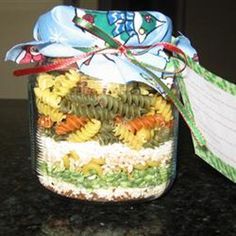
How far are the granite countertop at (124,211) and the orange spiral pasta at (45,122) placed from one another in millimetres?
68

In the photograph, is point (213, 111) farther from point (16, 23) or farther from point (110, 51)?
point (16, 23)

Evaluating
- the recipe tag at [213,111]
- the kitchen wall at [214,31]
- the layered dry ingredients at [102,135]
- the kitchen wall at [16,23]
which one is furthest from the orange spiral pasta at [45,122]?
the kitchen wall at [214,31]

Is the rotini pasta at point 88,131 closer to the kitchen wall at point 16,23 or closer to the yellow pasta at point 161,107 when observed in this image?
the yellow pasta at point 161,107

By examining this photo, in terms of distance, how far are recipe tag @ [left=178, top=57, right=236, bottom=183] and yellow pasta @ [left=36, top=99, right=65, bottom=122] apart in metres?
0.12

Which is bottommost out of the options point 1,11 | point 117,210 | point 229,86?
point 1,11

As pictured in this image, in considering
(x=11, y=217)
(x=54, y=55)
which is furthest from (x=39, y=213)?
(x=54, y=55)

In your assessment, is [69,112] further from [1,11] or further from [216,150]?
[1,11]

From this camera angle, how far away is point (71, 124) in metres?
0.46

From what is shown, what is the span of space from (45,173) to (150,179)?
0.33 ft

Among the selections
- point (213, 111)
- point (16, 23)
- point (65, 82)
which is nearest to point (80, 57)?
point (65, 82)

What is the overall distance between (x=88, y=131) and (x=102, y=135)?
1 cm

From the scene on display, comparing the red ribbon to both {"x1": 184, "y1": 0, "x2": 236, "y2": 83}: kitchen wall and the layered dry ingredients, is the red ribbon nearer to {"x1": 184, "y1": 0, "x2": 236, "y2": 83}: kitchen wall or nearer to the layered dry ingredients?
the layered dry ingredients

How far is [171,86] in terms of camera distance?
1.56ft

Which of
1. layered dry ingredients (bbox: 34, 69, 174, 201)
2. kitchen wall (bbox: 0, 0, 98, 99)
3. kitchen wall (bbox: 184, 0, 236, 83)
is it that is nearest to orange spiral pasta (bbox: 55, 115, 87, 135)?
layered dry ingredients (bbox: 34, 69, 174, 201)
